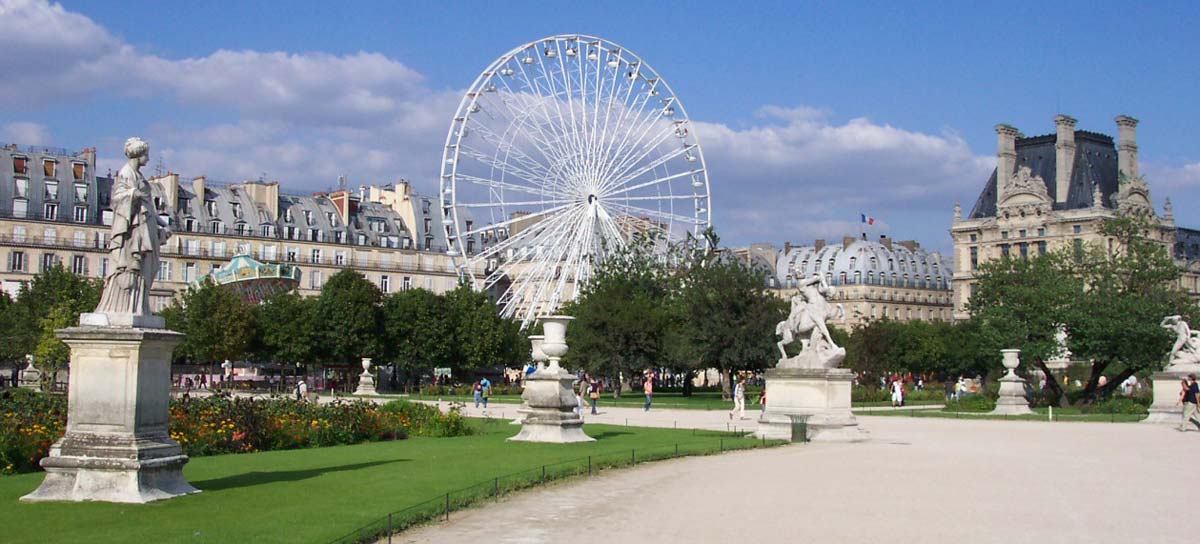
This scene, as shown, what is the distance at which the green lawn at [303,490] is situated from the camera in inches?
507

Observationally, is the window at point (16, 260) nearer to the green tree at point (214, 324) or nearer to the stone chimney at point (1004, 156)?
the green tree at point (214, 324)

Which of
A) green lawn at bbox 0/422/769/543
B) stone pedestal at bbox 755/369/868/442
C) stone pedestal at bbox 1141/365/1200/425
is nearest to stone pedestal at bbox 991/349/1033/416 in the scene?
stone pedestal at bbox 1141/365/1200/425

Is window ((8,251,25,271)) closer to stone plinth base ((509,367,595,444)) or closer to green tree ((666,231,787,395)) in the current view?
green tree ((666,231,787,395))

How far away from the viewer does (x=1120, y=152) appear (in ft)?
413

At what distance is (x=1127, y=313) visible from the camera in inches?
2028

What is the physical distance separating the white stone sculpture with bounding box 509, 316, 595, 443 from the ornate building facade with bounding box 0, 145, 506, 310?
201ft

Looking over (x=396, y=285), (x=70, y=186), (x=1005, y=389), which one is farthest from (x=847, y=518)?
(x=396, y=285)

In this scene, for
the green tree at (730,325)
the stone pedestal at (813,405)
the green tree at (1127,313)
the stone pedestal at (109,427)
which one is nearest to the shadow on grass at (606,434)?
the stone pedestal at (813,405)

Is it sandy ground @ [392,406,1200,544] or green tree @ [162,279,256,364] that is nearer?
sandy ground @ [392,406,1200,544]

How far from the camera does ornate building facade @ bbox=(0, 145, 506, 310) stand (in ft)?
297

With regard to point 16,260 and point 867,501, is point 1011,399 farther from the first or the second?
point 16,260

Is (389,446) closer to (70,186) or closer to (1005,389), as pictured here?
(1005,389)

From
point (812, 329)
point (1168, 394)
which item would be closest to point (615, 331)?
point (1168, 394)

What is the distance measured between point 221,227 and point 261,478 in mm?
86679
